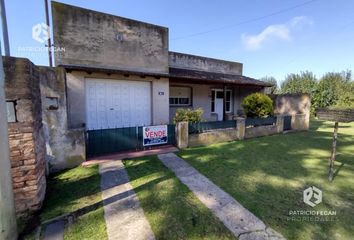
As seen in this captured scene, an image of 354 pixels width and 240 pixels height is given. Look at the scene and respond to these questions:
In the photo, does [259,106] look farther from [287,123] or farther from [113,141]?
→ [113,141]

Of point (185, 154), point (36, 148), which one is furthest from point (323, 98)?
point (36, 148)

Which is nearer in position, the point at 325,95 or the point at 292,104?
the point at 292,104

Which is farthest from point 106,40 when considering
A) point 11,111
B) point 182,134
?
point 11,111

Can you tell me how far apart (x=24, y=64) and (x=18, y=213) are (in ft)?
7.82

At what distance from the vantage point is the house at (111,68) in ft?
23.8

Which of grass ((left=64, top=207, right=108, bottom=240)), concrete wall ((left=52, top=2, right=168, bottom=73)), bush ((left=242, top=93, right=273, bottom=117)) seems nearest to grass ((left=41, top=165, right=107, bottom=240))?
grass ((left=64, top=207, right=108, bottom=240))

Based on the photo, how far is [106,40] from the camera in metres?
7.89

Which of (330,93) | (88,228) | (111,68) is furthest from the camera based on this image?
(330,93)

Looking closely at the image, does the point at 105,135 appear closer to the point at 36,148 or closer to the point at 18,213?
the point at 36,148

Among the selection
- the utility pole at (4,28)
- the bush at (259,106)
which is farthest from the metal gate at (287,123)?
the utility pole at (4,28)

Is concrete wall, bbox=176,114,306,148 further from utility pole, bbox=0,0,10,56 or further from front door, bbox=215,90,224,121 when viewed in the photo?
utility pole, bbox=0,0,10,56

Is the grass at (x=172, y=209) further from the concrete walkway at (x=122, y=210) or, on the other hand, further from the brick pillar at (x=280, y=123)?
the brick pillar at (x=280, y=123)

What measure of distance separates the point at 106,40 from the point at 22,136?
6.13 m

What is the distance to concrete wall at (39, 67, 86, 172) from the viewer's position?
198 inches
